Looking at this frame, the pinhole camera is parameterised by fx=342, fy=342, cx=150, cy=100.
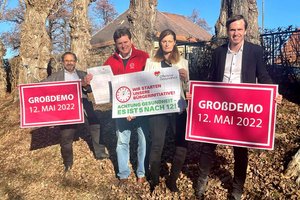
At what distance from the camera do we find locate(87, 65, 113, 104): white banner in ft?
17.5

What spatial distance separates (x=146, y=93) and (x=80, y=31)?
833cm

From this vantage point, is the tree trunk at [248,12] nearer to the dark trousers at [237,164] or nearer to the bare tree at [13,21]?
the dark trousers at [237,164]

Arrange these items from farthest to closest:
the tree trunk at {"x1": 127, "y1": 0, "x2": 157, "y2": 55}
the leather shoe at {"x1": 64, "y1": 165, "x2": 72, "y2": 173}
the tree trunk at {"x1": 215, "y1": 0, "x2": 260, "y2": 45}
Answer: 1. the tree trunk at {"x1": 127, "y1": 0, "x2": 157, "y2": 55}
2. the tree trunk at {"x1": 215, "y1": 0, "x2": 260, "y2": 45}
3. the leather shoe at {"x1": 64, "y1": 165, "x2": 72, "y2": 173}

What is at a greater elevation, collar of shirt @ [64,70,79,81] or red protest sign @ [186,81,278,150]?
collar of shirt @ [64,70,79,81]

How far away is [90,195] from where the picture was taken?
5719 millimetres

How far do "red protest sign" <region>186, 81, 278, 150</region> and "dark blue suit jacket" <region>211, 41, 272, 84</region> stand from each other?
10 cm

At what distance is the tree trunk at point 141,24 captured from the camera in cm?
1177

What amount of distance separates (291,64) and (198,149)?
400cm

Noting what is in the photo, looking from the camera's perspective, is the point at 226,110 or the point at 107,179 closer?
the point at 226,110

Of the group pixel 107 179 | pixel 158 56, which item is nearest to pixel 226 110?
pixel 158 56

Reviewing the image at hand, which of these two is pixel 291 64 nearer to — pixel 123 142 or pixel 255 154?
pixel 255 154

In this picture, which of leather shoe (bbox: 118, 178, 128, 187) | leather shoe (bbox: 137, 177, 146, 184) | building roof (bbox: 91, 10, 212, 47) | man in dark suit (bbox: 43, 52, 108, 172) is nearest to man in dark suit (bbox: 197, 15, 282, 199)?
leather shoe (bbox: 137, 177, 146, 184)

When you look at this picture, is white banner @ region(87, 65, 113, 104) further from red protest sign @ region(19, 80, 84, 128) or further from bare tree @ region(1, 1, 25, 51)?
bare tree @ region(1, 1, 25, 51)

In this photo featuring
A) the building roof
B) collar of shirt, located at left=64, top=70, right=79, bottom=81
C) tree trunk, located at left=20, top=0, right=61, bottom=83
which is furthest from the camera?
the building roof
